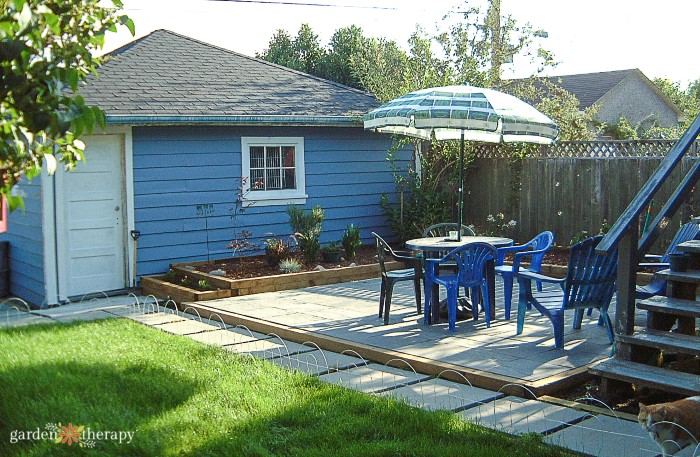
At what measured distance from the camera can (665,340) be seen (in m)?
5.34

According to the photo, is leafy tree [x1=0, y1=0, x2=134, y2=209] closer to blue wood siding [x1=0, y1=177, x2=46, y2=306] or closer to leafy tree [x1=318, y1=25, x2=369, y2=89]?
blue wood siding [x1=0, y1=177, x2=46, y2=306]

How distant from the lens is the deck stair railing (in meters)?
5.26

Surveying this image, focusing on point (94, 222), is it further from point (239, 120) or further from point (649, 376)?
point (649, 376)

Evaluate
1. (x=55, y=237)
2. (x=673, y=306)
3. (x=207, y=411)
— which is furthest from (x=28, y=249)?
(x=673, y=306)

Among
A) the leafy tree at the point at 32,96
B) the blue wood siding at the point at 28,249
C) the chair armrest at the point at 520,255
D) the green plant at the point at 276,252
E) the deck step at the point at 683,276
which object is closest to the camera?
the leafy tree at the point at 32,96

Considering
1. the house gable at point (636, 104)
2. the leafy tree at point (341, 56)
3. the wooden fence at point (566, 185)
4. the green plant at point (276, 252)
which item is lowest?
the green plant at point (276, 252)

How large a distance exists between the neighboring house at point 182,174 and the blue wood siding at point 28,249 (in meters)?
0.03

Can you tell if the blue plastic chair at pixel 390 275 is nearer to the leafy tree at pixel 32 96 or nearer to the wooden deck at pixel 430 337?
the wooden deck at pixel 430 337

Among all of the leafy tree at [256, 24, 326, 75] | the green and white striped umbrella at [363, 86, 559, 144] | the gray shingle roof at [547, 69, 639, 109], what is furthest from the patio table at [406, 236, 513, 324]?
the gray shingle roof at [547, 69, 639, 109]

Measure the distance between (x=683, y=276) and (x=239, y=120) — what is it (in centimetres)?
691

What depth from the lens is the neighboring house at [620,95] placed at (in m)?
28.3

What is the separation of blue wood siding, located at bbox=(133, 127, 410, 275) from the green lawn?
411 cm

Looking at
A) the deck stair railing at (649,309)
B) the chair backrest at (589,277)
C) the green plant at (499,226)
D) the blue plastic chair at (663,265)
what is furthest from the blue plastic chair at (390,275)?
the green plant at (499,226)

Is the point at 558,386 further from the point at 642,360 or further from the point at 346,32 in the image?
the point at 346,32
